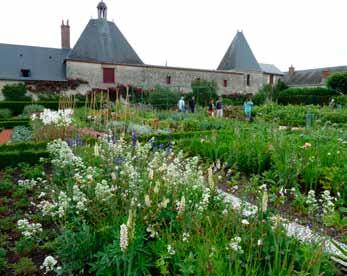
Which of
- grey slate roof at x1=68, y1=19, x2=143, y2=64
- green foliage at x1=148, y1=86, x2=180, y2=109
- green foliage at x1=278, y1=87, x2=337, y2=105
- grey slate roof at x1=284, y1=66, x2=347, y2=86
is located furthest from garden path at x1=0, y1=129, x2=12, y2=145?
grey slate roof at x1=284, y1=66, x2=347, y2=86

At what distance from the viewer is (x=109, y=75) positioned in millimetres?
23328

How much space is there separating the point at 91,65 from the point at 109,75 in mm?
1443

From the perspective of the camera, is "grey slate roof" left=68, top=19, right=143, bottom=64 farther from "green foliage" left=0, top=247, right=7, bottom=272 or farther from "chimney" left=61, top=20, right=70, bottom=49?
"green foliage" left=0, top=247, right=7, bottom=272

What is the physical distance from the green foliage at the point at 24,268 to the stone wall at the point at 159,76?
21.3 meters

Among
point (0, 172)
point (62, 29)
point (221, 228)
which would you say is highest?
point (62, 29)

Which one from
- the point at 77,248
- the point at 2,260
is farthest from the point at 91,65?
the point at 77,248

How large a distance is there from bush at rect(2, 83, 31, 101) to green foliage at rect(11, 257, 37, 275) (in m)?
20.7

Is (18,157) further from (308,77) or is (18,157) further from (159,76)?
(308,77)

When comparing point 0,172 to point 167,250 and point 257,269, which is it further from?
point 257,269

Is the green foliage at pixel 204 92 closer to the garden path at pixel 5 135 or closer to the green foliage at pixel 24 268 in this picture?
the garden path at pixel 5 135

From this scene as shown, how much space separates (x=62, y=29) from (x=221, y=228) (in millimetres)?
26194

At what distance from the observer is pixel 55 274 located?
216cm

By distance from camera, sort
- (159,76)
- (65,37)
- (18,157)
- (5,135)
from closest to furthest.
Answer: (18,157) → (5,135) → (65,37) → (159,76)

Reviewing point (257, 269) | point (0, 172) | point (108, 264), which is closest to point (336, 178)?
point (257, 269)
